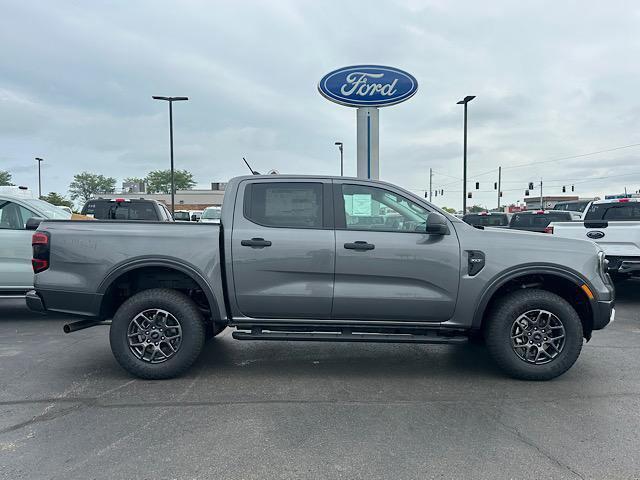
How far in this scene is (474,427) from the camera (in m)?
3.53

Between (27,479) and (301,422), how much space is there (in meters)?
1.82

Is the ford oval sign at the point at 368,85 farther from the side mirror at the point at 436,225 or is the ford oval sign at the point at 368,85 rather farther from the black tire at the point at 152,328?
the black tire at the point at 152,328

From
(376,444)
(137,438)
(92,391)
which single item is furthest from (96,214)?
(376,444)

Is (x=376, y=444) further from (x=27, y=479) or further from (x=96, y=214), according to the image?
(x=96, y=214)

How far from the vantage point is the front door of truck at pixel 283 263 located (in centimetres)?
438

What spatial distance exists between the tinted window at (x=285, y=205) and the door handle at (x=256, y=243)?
191 millimetres

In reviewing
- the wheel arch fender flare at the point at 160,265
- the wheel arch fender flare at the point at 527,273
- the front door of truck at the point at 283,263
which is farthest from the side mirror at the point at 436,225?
the wheel arch fender flare at the point at 160,265

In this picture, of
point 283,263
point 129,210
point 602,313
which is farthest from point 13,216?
point 602,313

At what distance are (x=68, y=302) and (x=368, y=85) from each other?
907 centimetres

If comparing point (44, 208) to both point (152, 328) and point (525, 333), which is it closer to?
point (152, 328)

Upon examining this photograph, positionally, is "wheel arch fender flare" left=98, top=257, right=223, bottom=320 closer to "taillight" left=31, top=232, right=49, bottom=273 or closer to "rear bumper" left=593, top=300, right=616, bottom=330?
"taillight" left=31, top=232, right=49, bottom=273

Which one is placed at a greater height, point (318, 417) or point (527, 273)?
point (527, 273)

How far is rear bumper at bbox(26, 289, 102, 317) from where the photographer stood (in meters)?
4.46

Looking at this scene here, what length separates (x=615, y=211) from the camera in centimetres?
897
